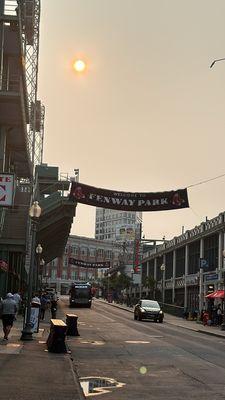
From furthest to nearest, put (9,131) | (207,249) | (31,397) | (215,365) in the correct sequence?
1. (207,249)
2. (9,131)
3. (215,365)
4. (31,397)

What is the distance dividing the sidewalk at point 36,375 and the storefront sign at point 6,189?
4.29 meters

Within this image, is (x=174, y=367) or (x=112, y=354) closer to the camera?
(x=174, y=367)

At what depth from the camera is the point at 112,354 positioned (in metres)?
18.3

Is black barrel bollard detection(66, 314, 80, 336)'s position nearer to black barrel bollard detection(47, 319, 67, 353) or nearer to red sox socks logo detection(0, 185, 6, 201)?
black barrel bollard detection(47, 319, 67, 353)

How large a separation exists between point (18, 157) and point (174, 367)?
101 ft

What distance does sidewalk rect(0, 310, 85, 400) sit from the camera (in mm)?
9797

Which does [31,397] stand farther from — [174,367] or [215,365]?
[215,365]

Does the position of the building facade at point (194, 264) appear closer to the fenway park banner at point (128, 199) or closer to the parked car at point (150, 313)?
the parked car at point (150, 313)

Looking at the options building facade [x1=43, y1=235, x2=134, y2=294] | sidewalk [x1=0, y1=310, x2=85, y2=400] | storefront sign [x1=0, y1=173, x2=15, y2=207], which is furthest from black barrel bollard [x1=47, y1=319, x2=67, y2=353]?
building facade [x1=43, y1=235, x2=134, y2=294]

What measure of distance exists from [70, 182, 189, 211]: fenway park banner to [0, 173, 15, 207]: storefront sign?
7.46 meters

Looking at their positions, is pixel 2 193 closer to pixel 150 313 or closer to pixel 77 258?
pixel 150 313

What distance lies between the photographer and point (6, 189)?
1789cm

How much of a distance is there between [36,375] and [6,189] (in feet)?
23.7

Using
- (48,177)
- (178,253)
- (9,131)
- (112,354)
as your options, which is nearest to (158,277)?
(178,253)
